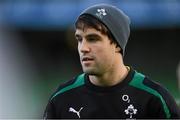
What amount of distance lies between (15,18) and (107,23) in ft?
41.0

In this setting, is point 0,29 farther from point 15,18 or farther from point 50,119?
point 50,119

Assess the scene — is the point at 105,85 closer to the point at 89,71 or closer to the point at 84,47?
the point at 89,71

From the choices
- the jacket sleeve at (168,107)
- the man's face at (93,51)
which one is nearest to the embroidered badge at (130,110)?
the jacket sleeve at (168,107)

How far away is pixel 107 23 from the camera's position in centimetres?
512

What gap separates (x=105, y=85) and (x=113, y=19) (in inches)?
18.6

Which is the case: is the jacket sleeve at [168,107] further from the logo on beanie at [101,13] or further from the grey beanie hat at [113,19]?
the logo on beanie at [101,13]

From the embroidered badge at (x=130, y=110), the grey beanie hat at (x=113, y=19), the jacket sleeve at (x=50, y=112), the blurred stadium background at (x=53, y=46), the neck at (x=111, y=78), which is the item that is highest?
the grey beanie hat at (x=113, y=19)

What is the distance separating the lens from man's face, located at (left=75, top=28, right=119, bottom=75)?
16.5 ft

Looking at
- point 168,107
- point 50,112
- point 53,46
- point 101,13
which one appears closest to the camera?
point 168,107

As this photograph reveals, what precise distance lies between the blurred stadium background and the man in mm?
10834

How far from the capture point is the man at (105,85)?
5.02 metres

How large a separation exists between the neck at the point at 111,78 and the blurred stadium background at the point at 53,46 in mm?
10860

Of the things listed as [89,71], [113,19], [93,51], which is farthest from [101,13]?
[89,71]

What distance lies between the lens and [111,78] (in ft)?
16.9
